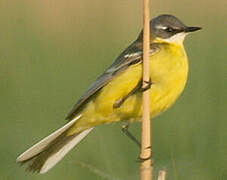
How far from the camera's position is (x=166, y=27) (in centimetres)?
553

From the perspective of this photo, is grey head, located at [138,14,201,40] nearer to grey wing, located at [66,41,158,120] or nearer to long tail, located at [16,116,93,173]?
grey wing, located at [66,41,158,120]

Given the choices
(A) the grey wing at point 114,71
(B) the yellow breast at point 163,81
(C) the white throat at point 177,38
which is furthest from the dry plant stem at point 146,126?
(C) the white throat at point 177,38

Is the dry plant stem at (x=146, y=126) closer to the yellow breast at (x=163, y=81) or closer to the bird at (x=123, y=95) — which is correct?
the bird at (x=123, y=95)

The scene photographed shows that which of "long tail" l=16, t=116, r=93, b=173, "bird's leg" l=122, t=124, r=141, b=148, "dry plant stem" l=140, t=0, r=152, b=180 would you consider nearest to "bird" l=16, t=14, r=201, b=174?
"long tail" l=16, t=116, r=93, b=173

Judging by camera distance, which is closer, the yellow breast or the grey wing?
the yellow breast

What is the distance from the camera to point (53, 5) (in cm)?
844

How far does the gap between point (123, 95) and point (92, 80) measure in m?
2.02

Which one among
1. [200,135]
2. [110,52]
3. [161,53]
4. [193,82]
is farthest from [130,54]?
[110,52]

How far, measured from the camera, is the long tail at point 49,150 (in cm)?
494

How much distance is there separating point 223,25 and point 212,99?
79.0 inches

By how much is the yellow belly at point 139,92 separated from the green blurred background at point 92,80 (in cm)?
26

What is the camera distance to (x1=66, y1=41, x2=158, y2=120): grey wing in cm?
514

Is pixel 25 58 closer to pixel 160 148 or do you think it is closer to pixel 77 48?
pixel 77 48

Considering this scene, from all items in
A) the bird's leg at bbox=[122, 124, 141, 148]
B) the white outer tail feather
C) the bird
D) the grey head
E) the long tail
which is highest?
the grey head
